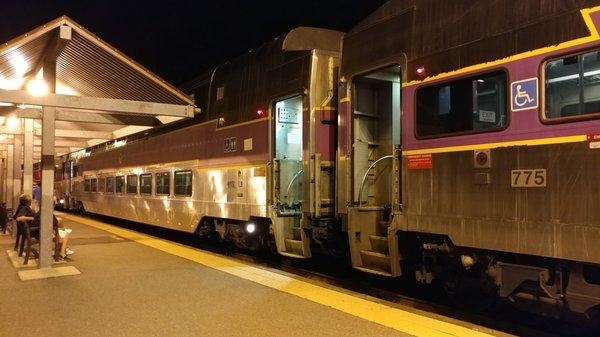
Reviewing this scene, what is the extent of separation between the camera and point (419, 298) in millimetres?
7398

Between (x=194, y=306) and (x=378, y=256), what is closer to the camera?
(x=194, y=306)

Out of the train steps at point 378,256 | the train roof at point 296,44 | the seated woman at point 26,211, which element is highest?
the train roof at point 296,44

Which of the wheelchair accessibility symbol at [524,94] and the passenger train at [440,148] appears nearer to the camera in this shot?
the passenger train at [440,148]

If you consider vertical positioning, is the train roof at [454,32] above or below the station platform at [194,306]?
above

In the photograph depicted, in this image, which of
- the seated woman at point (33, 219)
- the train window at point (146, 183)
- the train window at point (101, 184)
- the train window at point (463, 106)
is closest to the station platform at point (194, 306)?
the seated woman at point (33, 219)

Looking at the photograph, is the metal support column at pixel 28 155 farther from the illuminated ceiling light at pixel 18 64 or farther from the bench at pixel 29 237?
the bench at pixel 29 237

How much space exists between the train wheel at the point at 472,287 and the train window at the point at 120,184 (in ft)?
Answer: 42.1

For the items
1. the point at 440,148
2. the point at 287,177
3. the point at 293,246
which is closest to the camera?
the point at 440,148

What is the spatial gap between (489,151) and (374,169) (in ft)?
8.01

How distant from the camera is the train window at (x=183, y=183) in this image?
467 inches

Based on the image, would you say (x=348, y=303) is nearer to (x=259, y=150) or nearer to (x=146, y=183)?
(x=259, y=150)

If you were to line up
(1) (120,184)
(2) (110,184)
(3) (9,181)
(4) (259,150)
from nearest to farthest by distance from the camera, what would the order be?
(4) (259,150), (3) (9,181), (1) (120,184), (2) (110,184)

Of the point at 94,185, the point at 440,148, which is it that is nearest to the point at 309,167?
the point at 440,148

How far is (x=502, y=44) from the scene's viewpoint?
508 cm
